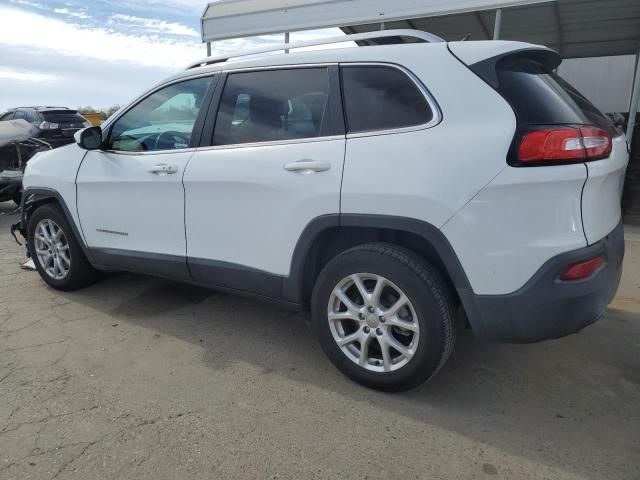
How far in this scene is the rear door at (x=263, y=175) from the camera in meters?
2.74

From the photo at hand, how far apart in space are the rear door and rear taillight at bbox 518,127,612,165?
928mm

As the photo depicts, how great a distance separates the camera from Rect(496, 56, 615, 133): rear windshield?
2.27 metres

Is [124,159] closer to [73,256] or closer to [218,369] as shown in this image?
[73,256]

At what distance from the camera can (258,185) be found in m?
2.91

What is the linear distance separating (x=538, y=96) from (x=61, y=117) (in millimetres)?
11946

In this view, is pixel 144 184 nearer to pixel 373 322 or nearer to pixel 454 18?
pixel 373 322

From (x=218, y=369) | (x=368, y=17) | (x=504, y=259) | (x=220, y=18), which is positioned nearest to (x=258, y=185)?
(x=218, y=369)

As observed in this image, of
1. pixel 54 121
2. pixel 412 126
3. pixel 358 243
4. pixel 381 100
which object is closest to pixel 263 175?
pixel 358 243

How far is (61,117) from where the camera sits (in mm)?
11664

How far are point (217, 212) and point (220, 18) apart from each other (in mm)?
7347

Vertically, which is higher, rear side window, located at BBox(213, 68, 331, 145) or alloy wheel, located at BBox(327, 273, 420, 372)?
rear side window, located at BBox(213, 68, 331, 145)

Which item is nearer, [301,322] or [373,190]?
[373,190]

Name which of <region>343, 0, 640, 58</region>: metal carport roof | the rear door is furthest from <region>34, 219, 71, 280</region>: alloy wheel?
<region>343, 0, 640, 58</region>: metal carport roof

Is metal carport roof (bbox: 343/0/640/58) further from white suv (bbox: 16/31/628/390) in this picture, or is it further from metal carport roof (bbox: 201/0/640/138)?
white suv (bbox: 16/31/628/390)
